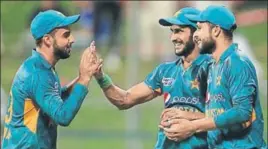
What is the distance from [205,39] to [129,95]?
121cm

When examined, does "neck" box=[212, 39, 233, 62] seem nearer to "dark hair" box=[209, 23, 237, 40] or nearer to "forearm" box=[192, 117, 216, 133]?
"dark hair" box=[209, 23, 237, 40]

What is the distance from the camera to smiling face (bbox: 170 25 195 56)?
9.04 meters

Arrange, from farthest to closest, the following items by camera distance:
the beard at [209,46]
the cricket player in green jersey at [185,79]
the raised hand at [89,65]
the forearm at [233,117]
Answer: the cricket player in green jersey at [185,79]
the raised hand at [89,65]
the beard at [209,46]
the forearm at [233,117]

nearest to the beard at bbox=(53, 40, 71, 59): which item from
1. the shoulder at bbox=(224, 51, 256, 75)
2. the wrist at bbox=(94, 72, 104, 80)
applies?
the wrist at bbox=(94, 72, 104, 80)

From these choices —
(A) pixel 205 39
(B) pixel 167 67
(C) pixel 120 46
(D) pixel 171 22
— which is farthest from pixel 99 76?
(C) pixel 120 46

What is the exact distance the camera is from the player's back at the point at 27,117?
8656 mm

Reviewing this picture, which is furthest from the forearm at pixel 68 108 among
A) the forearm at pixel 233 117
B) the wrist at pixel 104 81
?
the forearm at pixel 233 117

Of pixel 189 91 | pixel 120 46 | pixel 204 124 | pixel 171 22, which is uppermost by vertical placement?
pixel 120 46

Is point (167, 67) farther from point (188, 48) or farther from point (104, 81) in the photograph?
point (104, 81)

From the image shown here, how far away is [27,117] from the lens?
8.70 meters

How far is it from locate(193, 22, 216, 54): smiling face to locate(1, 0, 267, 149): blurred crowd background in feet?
16.7

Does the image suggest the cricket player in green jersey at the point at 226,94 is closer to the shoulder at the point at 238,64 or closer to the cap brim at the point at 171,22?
the shoulder at the point at 238,64

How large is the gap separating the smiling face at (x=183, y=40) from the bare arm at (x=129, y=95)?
0.55 meters

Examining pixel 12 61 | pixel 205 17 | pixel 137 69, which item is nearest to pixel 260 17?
pixel 137 69
